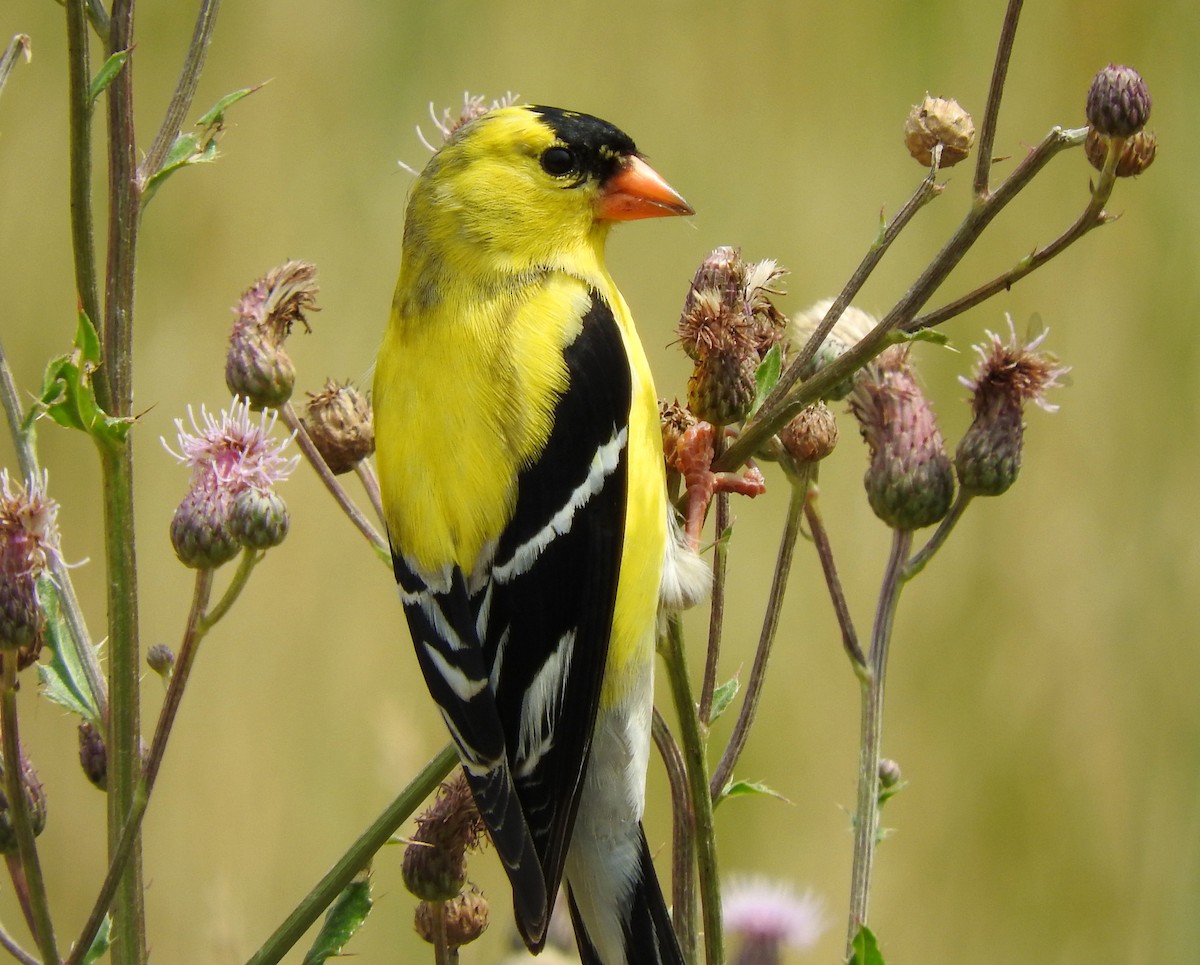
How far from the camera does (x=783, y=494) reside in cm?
374

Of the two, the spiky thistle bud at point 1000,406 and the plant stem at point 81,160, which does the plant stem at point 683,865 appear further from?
the plant stem at point 81,160

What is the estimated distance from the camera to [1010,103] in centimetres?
404

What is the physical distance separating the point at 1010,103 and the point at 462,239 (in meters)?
2.62

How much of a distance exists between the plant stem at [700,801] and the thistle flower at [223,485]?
49 cm

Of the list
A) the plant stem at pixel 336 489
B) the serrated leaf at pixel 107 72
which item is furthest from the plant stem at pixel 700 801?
the serrated leaf at pixel 107 72

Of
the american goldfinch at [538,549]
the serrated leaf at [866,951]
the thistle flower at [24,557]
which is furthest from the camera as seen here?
the american goldfinch at [538,549]

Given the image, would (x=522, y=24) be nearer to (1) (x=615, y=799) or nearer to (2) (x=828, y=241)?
(2) (x=828, y=241)

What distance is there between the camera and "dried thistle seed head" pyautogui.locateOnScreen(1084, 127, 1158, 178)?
154 centimetres

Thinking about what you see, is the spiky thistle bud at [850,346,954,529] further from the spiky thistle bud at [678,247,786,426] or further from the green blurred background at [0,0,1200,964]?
the green blurred background at [0,0,1200,964]

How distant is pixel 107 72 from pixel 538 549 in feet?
2.44

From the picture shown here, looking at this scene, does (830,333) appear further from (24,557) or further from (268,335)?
(24,557)

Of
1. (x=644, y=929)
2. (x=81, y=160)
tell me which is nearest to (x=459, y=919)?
(x=644, y=929)

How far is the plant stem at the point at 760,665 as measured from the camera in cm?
143

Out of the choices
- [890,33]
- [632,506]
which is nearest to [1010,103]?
[890,33]
